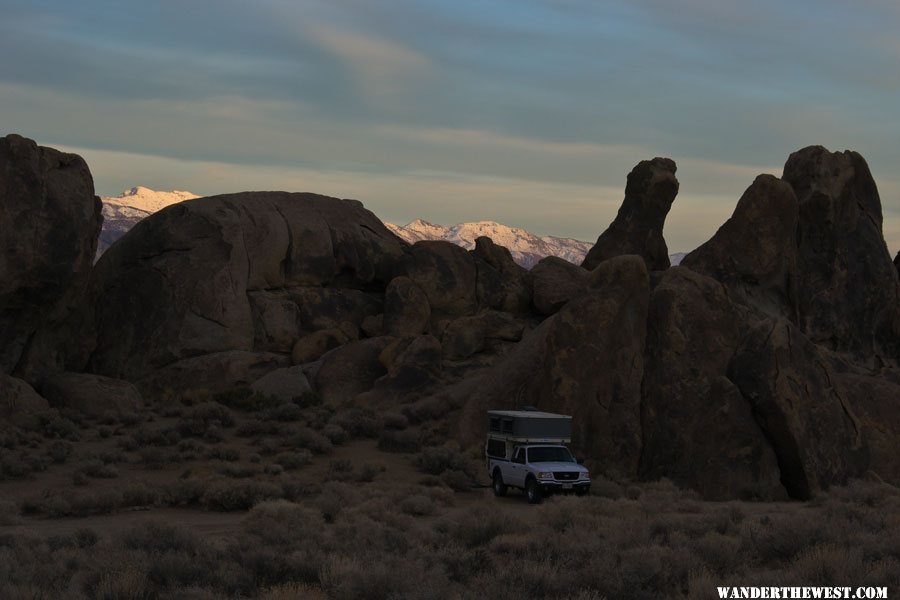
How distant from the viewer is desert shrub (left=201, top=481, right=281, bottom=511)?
25375 mm

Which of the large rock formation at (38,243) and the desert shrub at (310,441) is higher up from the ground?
the large rock formation at (38,243)

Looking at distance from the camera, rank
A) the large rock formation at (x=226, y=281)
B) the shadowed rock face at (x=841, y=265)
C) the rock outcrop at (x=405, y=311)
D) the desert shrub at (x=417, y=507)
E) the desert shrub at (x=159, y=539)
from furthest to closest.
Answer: the shadowed rock face at (x=841, y=265) < the rock outcrop at (x=405, y=311) < the large rock formation at (x=226, y=281) < the desert shrub at (x=417, y=507) < the desert shrub at (x=159, y=539)

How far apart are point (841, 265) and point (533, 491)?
3435 cm

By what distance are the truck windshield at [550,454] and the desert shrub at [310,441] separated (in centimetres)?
860

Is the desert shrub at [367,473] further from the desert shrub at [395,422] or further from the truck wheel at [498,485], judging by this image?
the desert shrub at [395,422]

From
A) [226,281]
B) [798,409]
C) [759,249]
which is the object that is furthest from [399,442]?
[759,249]

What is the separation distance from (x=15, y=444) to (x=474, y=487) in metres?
14.8

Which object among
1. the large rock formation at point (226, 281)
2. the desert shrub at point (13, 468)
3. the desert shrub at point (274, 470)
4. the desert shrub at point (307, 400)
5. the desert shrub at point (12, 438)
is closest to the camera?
the desert shrub at point (13, 468)

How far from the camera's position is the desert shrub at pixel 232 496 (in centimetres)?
2538

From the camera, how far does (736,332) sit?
33.6 meters

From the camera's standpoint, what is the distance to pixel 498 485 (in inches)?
1182

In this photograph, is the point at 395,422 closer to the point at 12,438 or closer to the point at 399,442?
the point at 399,442

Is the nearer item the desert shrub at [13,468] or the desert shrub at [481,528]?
the desert shrub at [481,528]

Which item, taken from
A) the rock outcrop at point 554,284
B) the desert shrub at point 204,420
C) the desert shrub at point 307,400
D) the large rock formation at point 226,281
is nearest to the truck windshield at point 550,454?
the desert shrub at point 204,420
